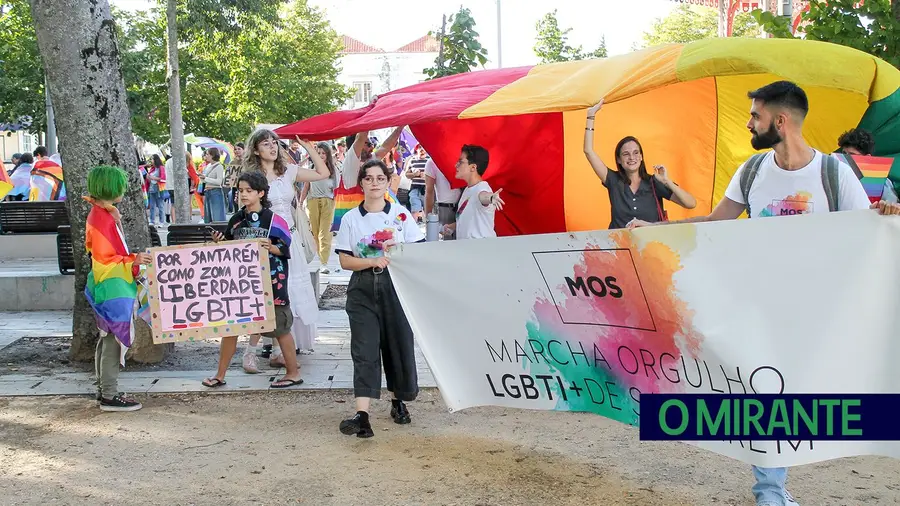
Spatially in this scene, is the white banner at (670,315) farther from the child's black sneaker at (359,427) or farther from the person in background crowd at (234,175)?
the person in background crowd at (234,175)

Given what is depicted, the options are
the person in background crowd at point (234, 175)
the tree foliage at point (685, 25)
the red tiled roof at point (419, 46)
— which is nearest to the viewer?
the person in background crowd at point (234, 175)

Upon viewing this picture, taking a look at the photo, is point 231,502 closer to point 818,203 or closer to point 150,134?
point 818,203

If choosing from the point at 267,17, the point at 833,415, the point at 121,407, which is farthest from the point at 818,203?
the point at 267,17

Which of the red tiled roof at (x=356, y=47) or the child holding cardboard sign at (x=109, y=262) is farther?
the red tiled roof at (x=356, y=47)

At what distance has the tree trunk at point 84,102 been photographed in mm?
7352

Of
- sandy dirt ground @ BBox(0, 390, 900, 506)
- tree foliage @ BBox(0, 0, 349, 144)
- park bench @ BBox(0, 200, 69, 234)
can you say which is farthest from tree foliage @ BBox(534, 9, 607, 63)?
sandy dirt ground @ BBox(0, 390, 900, 506)

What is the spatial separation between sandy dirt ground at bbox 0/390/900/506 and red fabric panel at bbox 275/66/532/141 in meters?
1.96

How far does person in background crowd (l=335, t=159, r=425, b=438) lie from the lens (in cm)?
574

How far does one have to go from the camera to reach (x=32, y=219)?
14562 mm

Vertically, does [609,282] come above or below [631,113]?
below

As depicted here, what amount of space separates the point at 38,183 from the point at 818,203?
1564 centimetres

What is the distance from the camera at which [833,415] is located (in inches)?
Answer: 161

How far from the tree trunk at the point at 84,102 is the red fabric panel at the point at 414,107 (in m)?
1.49

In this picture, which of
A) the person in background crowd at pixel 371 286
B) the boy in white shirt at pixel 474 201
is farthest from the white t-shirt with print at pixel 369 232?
the boy in white shirt at pixel 474 201
